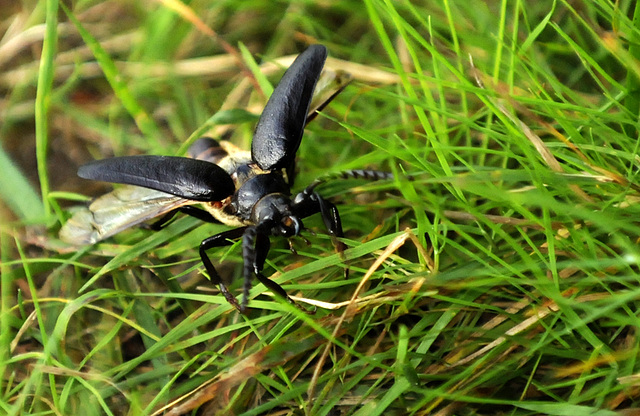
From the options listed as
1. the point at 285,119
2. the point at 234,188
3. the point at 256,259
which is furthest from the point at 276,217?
the point at 285,119

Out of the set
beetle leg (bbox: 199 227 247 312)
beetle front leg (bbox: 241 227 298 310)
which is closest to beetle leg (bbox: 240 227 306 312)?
beetle front leg (bbox: 241 227 298 310)

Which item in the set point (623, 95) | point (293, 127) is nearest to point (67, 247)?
point (293, 127)

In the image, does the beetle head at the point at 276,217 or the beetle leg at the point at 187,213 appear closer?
the beetle head at the point at 276,217

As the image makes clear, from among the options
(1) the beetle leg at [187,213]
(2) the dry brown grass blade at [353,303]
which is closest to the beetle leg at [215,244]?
(1) the beetle leg at [187,213]

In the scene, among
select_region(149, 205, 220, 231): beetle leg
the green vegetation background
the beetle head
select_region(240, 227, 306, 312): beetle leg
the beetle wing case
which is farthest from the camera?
select_region(149, 205, 220, 231): beetle leg

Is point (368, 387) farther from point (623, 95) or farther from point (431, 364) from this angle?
point (623, 95)

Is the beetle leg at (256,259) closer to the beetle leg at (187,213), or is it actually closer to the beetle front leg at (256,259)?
the beetle front leg at (256,259)

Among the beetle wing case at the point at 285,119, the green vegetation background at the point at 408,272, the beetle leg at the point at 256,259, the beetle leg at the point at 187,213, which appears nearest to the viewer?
the green vegetation background at the point at 408,272

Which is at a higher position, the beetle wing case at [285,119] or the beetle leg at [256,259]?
the beetle wing case at [285,119]

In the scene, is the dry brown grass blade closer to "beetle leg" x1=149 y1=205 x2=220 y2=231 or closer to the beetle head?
the beetle head
